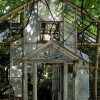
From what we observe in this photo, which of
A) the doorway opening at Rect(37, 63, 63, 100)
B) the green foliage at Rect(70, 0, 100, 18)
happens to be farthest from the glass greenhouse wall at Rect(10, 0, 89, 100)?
the green foliage at Rect(70, 0, 100, 18)

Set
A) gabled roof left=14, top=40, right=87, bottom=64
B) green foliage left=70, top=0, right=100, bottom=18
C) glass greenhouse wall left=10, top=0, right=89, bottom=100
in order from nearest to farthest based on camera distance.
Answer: gabled roof left=14, top=40, right=87, bottom=64, glass greenhouse wall left=10, top=0, right=89, bottom=100, green foliage left=70, top=0, right=100, bottom=18

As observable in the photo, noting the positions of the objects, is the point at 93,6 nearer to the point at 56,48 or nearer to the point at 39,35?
the point at 39,35

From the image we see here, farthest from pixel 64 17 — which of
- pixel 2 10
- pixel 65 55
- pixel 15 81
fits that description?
pixel 2 10

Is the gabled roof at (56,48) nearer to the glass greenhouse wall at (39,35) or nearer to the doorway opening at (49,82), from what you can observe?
the glass greenhouse wall at (39,35)

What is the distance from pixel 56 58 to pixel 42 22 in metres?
1.70

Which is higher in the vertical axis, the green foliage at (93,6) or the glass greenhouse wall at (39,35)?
the green foliage at (93,6)

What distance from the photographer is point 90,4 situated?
14031 mm

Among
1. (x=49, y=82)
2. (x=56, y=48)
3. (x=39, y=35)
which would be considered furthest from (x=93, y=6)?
(x=49, y=82)

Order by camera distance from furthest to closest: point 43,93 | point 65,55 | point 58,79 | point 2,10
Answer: point 2,10 → point 43,93 → point 58,79 → point 65,55

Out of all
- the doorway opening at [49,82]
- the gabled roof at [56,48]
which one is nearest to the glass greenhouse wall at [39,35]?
the gabled roof at [56,48]

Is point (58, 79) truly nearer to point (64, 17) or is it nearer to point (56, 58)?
point (56, 58)

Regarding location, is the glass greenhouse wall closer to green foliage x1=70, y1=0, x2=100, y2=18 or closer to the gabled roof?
the gabled roof

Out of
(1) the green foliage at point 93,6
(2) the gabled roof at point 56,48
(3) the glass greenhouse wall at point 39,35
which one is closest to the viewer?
(2) the gabled roof at point 56,48

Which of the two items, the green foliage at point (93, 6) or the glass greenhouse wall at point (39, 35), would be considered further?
the green foliage at point (93, 6)
